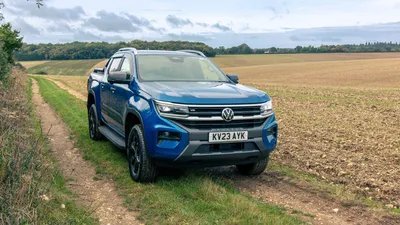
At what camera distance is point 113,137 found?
7.11m

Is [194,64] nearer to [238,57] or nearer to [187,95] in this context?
[187,95]

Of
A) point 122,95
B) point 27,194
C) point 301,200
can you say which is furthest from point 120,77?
point 301,200

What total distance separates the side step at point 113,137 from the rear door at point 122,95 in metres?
0.16

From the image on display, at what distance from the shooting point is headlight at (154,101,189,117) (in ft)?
16.7

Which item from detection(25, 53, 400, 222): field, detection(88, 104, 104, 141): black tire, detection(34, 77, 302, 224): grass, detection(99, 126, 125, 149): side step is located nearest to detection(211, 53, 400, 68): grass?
detection(25, 53, 400, 222): field

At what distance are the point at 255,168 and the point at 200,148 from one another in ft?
4.71

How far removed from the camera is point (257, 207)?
4773 mm

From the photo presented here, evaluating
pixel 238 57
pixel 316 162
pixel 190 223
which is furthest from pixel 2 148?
pixel 238 57

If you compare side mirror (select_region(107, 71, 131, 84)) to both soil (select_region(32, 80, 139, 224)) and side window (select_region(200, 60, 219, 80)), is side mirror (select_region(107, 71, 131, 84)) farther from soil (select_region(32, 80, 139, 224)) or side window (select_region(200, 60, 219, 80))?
side window (select_region(200, 60, 219, 80))

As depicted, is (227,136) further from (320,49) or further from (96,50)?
(320,49)

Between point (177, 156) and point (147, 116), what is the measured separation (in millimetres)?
688

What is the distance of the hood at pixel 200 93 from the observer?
515 cm

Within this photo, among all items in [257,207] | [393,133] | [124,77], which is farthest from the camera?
[393,133]

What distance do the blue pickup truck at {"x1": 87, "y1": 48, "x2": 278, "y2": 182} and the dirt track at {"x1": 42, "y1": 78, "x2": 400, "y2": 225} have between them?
0.89 feet
